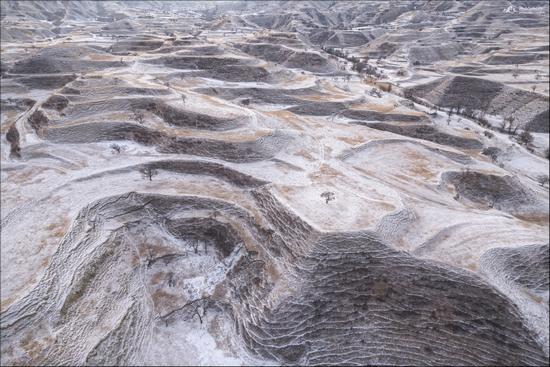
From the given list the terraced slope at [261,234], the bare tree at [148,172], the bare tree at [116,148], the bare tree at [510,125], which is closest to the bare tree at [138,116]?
the terraced slope at [261,234]

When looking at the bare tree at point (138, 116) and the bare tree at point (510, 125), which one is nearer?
the bare tree at point (138, 116)

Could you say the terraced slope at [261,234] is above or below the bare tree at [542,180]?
above

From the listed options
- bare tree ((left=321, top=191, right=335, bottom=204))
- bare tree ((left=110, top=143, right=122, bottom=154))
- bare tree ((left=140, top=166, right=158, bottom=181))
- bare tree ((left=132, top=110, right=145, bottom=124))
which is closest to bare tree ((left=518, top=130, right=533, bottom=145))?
bare tree ((left=321, top=191, right=335, bottom=204))

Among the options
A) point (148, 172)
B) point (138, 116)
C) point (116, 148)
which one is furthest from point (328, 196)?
point (138, 116)

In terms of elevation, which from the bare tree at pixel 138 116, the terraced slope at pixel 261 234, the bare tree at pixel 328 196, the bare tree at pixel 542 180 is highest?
the bare tree at pixel 138 116

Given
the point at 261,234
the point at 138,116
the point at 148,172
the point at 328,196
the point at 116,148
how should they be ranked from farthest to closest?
the point at 138,116
the point at 116,148
the point at 148,172
the point at 328,196
the point at 261,234

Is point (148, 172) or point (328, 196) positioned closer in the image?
point (328, 196)

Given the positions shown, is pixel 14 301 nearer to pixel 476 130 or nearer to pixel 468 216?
pixel 468 216

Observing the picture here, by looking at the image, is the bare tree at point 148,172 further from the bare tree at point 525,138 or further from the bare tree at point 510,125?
the bare tree at point 510,125

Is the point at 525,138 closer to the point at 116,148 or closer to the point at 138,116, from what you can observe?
the point at 138,116
